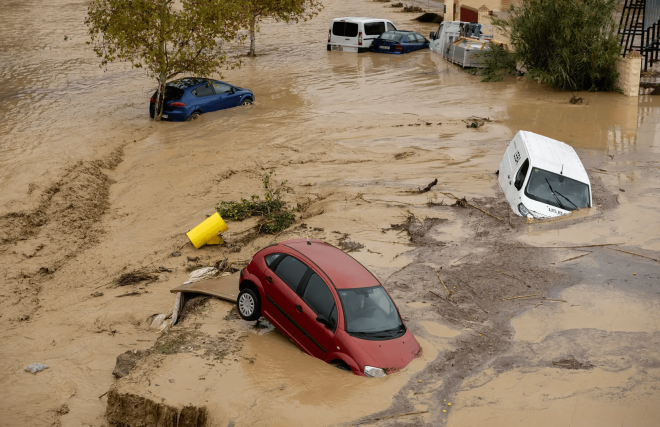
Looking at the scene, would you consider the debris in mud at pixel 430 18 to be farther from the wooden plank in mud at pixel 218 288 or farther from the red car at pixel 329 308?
the red car at pixel 329 308

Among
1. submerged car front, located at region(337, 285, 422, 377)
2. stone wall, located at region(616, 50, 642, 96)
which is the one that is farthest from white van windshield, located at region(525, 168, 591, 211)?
stone wall, located at region(616, 50, 642, 96)

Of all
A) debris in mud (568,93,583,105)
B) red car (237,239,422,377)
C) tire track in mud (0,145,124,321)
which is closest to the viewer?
red car (237,239,422,377)

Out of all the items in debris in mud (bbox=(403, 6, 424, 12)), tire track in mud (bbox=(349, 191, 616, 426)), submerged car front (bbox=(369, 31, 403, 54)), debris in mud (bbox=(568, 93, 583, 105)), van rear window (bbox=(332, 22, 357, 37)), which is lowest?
tire track in mud (bbox=(349, 191, 616, 426))

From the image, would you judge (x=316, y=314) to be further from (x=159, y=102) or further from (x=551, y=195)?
(x=159, y=102)

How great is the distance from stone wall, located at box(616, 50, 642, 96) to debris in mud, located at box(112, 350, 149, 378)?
21406 millimetres

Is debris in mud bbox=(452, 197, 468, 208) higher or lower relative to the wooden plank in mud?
higher

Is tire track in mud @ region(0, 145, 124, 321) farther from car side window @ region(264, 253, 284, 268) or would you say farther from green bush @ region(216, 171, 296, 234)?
car side window @ region(264, 253, 284, 268)

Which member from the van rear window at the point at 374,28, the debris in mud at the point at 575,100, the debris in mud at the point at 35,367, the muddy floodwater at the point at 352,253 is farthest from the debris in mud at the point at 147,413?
the van rear window at the point at 374,28

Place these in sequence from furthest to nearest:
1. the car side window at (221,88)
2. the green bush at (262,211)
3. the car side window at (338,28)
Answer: the car side window at (338,28) → the car side window at (221,88) → the green bush at (262,211)

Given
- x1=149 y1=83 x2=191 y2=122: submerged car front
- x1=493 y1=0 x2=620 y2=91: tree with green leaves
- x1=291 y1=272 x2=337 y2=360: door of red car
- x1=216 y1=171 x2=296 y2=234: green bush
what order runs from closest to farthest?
x1=291 y1=272 x2=337 y2=360: door of red car, x1=216 y1=171 x2=296 y2=234: green bush, x1=149 y1=83 x2=191 y2=122: submerged car front, x1=493 y1=0 x2=620 y2=91: tree with green leaves

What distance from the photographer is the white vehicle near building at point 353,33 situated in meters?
33.1

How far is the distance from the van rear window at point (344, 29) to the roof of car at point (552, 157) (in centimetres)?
2033

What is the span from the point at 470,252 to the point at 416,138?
8.25 m

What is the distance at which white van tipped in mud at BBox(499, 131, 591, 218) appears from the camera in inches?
514
